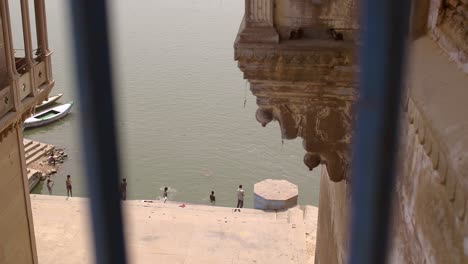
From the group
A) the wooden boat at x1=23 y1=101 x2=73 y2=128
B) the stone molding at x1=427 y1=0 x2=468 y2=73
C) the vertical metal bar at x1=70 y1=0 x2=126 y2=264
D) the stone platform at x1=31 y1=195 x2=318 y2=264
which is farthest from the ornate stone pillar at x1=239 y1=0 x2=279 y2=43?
the wooden boat at x1=23 y1=101 x2=73 y2=128

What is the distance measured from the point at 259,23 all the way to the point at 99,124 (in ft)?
10.1

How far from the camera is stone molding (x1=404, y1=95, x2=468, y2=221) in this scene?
179 cm

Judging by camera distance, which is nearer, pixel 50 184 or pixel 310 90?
pixel 310 90

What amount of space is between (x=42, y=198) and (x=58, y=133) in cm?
565

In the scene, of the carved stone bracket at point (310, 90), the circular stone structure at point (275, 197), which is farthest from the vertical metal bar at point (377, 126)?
the circular stone structure at point (275, 197)

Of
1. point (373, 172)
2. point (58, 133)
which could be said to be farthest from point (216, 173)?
point (373, 172)

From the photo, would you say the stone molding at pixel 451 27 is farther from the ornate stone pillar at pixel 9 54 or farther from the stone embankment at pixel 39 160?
the stone embankment at pixel 39 160

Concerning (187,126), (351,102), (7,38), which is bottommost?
(187,126)

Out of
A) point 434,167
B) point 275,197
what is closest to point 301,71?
point 434,167

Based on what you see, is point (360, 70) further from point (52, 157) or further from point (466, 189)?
point (52, 157)

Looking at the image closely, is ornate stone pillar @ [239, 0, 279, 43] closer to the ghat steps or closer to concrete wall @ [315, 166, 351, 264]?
concrete wall @ [315, 166, 351, 264]

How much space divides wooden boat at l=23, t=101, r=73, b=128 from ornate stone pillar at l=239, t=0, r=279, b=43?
1247 centimetres

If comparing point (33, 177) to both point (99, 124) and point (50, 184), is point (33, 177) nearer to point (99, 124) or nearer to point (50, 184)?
point (50, 184)

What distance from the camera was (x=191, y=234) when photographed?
888 centimetres
